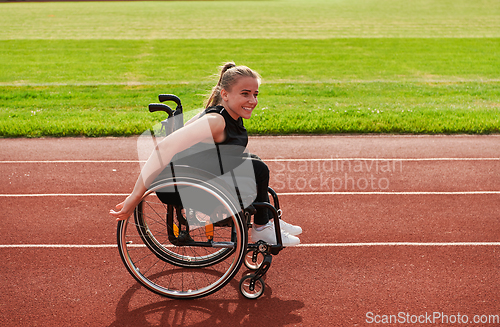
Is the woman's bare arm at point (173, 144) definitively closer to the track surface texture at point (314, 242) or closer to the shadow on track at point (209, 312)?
the shadow on track at point (209, 312)

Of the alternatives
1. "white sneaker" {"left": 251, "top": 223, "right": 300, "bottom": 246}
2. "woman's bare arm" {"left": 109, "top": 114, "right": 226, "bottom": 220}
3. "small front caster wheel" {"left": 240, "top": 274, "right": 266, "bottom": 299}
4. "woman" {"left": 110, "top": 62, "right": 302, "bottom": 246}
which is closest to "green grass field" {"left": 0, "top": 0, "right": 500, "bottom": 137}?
"woman" {"left": 110, "top": 62, "right": 302, "bottom": 246}

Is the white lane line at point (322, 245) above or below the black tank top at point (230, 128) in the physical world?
below

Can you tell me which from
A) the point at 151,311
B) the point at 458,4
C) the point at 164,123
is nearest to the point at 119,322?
the point at 151,311

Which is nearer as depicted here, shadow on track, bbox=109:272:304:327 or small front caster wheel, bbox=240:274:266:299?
shadow on track, bbox=109:272:304:327

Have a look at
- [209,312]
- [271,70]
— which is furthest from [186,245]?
[271,70]

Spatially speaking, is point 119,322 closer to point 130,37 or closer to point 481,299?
point 481,299

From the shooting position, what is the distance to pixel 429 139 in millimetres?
7105

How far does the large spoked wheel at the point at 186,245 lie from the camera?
10.2 ft

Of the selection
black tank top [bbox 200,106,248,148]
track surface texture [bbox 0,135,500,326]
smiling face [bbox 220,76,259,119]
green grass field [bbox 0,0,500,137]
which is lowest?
green grass field [bbox 0,0,500,137]

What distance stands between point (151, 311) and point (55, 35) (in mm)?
22399

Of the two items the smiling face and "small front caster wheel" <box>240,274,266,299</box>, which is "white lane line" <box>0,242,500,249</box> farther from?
the smiling face

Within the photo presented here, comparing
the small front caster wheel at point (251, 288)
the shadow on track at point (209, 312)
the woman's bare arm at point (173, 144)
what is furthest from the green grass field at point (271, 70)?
the shadow on track at point (209, 312)

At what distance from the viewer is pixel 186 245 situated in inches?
135

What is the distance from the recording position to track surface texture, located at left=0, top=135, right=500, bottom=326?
130 inches
